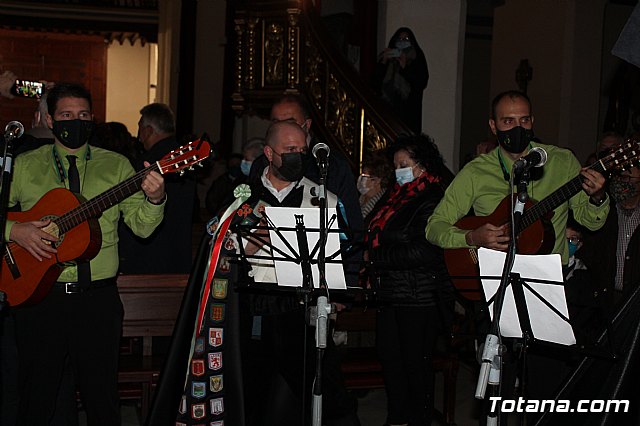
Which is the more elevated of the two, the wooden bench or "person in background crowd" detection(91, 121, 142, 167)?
"person in background crowd" detection(91, 121, 142, 167)

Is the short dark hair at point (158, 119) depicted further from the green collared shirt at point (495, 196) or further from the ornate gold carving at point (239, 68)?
the ornate gold carving at point (239, 68)

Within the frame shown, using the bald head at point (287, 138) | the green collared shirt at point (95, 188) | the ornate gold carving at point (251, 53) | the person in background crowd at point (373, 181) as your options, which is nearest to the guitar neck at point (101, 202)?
the green collared shirt at point (95, 188)

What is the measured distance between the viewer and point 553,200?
4.50m

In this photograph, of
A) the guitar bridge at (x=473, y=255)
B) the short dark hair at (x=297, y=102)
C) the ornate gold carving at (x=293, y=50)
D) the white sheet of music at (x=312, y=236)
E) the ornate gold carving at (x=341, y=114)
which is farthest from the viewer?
the ornate gold carving at (x=293, y=50)

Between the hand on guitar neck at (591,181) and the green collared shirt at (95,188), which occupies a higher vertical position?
the hand on guitar neck at (591,181)

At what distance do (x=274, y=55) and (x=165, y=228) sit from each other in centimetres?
367

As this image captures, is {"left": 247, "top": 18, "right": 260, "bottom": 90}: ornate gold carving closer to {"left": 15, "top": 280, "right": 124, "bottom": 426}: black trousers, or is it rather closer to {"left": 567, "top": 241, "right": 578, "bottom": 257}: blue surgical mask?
{"left": 567, "top": 241, "right": 578, "bottom": 257}: blue surgical mask

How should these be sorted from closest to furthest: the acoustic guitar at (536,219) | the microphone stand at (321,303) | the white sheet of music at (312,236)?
the microphone stand at (321,303) < the white sheet of music at (312,236) < the acoustic guitar at (536,219)

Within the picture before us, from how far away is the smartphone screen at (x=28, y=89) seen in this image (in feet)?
17.0

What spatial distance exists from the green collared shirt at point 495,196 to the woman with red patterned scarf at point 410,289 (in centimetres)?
49

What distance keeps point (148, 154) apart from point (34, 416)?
211 centimetres

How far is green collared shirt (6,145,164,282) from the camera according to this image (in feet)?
15.1

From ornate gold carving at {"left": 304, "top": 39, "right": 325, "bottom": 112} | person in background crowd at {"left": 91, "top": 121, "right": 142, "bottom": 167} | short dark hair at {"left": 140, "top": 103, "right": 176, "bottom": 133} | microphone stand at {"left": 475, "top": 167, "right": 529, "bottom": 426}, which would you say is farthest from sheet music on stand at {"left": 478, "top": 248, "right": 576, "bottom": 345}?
ornate gold carving at {"left": 304, "top": 39, "right": 325, "bottom": 112}

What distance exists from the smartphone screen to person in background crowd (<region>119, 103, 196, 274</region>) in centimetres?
104
